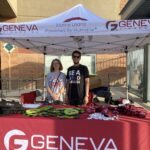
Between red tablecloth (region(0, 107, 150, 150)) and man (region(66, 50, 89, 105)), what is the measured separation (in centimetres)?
239

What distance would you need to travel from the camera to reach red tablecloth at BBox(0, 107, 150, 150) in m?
5.80

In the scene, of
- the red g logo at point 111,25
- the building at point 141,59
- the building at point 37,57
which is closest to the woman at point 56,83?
the red g logo at point 111,25

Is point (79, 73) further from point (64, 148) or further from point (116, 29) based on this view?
point (64, 148)

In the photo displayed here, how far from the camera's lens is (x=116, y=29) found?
7.04 metres

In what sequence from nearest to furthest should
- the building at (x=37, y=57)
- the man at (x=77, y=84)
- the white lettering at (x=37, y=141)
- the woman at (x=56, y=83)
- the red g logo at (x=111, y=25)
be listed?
the white lettering at (x=37, y=141), the red g logo at (x=111, y=25), the woman at (x=56, y=83), the man at (x=77, y=84), the building at (x=37, y=57)

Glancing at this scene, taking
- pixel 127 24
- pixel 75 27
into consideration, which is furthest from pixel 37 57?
pixel 127 24

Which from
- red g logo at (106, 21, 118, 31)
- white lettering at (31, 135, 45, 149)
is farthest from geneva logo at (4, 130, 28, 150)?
red g logo at (106, 21, 118, 31)

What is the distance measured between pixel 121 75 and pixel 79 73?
16302mm

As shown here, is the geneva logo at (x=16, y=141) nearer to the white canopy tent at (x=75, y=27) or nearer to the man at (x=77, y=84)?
the white canopy tent at (x=75, y=27)

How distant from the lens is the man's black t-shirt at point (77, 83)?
8.37 metres

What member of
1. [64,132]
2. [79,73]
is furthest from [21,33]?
[64,132]

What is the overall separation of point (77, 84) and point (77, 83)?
1.0 inches

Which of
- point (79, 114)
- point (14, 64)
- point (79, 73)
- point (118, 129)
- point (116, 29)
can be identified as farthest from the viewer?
point (14, 64)

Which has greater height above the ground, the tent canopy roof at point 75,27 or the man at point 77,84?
the tent canopy roof at point 75,27
